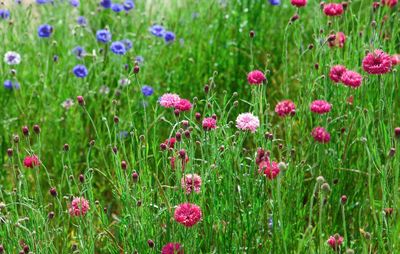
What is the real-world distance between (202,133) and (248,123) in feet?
0.42

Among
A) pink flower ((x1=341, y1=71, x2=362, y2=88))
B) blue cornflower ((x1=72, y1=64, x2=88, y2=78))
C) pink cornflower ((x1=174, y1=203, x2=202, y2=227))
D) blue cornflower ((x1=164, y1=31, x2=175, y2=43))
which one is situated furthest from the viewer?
blue cornflower ((x1=164, y1=31, x2=175, y2=43))

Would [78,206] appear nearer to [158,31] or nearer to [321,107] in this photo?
[321,107]

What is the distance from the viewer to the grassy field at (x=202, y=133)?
211cm

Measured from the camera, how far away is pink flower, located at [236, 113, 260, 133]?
216 cm

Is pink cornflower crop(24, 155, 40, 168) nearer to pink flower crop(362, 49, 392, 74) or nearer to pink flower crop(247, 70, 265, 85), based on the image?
pink flower crop(247, 70, 265, 85)

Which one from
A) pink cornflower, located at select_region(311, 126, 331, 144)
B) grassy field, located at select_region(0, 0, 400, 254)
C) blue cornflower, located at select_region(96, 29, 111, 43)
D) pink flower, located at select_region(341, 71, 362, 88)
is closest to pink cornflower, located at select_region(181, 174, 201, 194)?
grassy field, located at select_region(0, 0, 400, 254)

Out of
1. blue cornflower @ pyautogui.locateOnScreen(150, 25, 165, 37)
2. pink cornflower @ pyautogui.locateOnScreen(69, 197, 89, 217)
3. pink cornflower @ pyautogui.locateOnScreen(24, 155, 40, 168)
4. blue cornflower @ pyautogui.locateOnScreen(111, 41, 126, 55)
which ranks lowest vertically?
pink cornflower @ pyautogui.locateOnScreen(69, 197, 89, 217)

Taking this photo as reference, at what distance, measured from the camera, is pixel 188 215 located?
6.11 feet

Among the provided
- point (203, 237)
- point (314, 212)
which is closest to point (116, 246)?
point (203, 237)

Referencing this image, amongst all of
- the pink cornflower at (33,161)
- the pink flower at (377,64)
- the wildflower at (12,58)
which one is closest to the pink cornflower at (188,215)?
the pink cornflower at (33,161)

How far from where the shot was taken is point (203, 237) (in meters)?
2.14

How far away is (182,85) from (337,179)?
118 centimetres

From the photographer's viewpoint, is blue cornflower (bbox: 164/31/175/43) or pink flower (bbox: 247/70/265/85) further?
blue cornflower (bbox: 164/31/175/43)

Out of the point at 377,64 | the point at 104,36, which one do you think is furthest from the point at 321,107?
the point at 104,36
